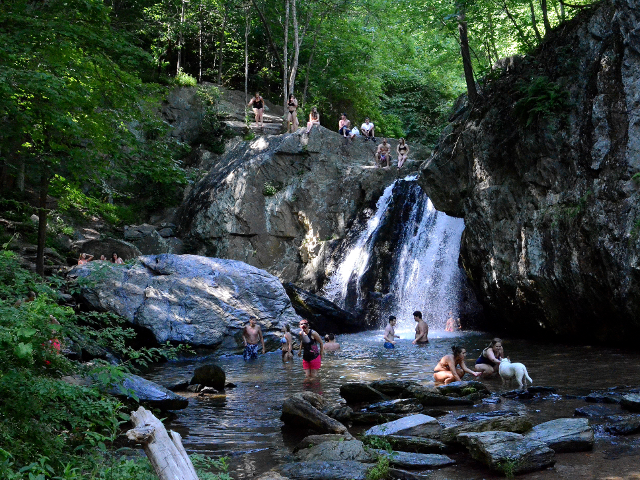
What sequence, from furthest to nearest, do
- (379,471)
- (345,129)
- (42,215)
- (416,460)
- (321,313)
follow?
(345,129) < (321,313) < (42,215) < (416,460) < (379,471)

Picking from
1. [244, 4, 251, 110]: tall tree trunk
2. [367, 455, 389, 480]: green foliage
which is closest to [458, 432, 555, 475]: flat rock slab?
[367, 455, 389, 480]: green foliage

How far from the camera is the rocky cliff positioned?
13.7 meters

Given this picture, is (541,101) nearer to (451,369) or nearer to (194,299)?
(451,369)

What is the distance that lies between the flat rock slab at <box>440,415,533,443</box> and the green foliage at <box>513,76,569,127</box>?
31.8 ft

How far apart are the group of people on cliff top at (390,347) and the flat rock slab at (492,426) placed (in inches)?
144

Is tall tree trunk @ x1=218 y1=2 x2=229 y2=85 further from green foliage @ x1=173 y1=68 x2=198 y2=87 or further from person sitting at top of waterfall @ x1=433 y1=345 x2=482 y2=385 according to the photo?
person sitting at top of waterfall @ x1=433 y1=345 x2=482 y2=385

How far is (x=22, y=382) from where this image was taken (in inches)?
197

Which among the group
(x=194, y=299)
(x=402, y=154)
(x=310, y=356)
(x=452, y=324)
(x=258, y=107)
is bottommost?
(x=310, y=356)

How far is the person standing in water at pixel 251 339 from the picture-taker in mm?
16719

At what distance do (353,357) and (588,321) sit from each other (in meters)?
5.97

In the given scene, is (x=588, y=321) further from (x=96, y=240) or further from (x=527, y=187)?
(x=96, y=240)

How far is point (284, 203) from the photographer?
27172 millimetres

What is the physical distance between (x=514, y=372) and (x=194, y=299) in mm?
10037

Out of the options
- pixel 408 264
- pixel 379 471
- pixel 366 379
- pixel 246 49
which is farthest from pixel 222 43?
pixel 379 471
